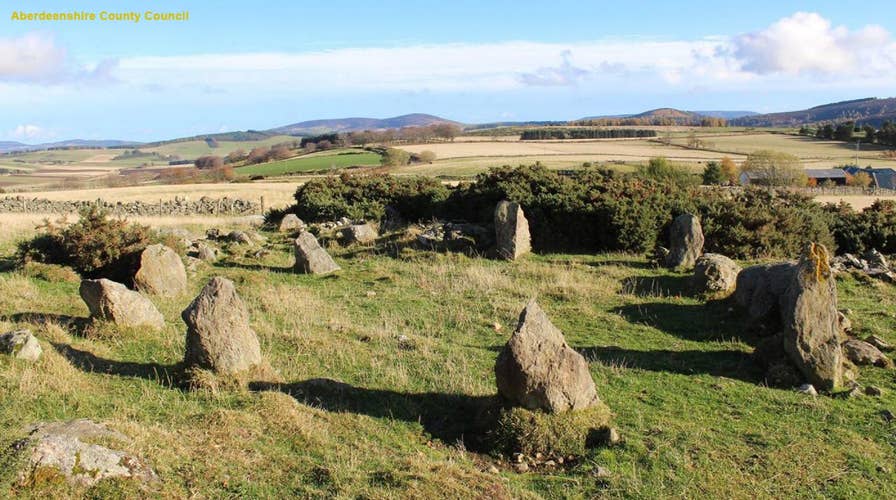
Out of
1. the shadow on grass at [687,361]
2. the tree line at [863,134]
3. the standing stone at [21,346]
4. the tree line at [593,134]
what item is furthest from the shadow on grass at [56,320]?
the tree line at [863,134]

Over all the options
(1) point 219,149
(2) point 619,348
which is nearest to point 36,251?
(2) point 619,348

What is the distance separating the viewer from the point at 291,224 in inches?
1120

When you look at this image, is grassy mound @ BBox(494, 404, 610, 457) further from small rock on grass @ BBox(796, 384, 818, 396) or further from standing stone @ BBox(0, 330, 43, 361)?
standing stone @ BBox(0, 330, 43, 361)

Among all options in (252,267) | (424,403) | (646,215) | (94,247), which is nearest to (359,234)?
(252,267)

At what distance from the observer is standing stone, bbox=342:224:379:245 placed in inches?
916

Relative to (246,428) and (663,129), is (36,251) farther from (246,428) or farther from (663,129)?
(663,129)

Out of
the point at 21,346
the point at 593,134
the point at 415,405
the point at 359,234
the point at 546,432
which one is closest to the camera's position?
the point at 546,432

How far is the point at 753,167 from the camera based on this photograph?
74.9 metres

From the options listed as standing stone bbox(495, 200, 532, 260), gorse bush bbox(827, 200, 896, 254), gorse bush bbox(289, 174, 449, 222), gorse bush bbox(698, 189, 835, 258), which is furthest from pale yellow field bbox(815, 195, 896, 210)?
standing stone bbox(495, 200, 532, 260)

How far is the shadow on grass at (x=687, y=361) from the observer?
35.2 feet

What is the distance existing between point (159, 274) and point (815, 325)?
43.5 feet

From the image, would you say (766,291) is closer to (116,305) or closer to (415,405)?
(415,405)

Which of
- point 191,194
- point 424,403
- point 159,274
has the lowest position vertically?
→ point 424,403

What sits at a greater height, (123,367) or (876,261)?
(123,367)
